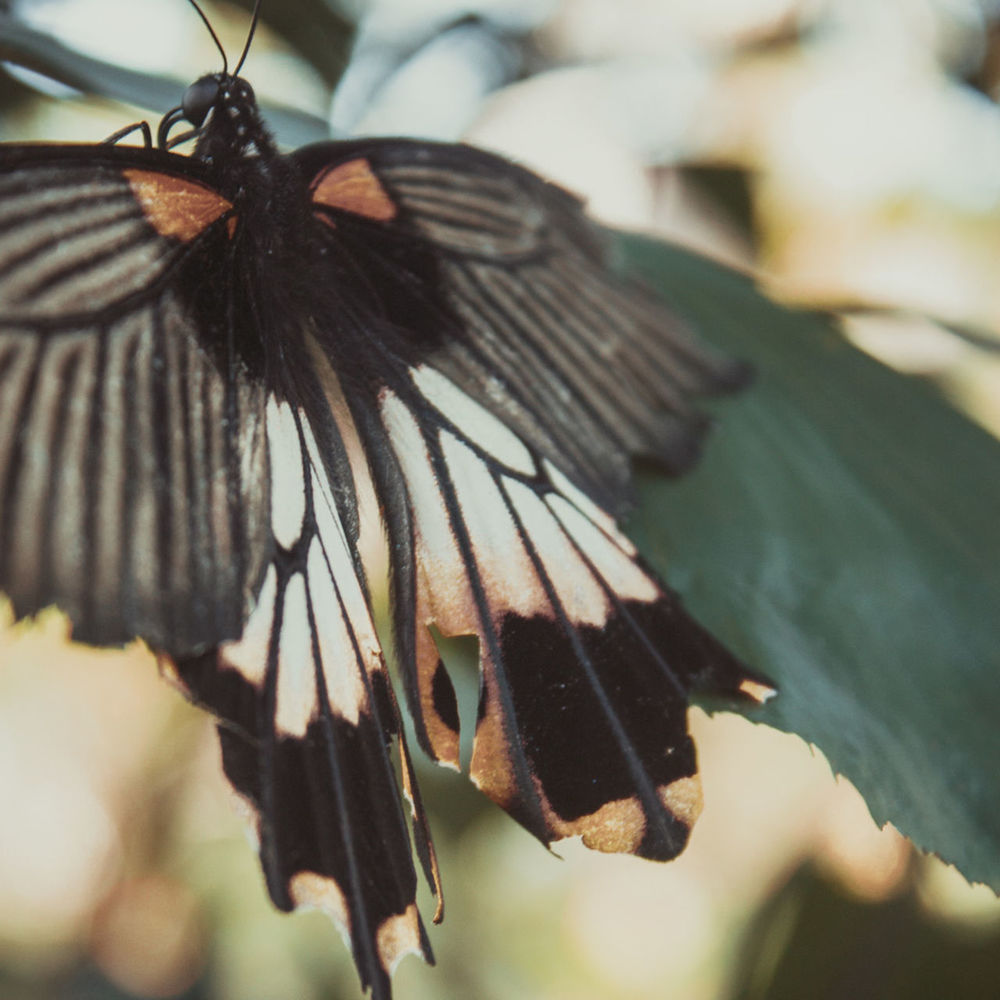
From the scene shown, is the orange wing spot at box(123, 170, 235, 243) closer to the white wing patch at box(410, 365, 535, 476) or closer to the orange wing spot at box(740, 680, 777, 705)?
the white wing patch at box(410, 365, 535, 476)

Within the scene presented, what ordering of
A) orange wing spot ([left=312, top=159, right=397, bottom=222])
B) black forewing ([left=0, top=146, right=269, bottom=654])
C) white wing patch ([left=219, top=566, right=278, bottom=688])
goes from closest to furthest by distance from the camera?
black forewing ([left=0, top=146, right=269, bottom=654]), white wing patch ([left=219, top=566, right=278, bottom=688]), orange wing spot ([left=312, top=159, right=397, bottom=222])

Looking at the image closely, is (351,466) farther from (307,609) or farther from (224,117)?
(224,117)

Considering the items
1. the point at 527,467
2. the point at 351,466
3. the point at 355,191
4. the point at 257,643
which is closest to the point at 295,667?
the point at 257,643

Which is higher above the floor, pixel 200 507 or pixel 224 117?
pixel 224 117

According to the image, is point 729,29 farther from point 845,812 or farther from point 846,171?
point 845,812

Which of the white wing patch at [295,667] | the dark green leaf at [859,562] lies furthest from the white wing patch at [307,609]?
the dark green leaf at [859,562]

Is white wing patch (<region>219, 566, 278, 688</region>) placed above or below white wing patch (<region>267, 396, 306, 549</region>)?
below

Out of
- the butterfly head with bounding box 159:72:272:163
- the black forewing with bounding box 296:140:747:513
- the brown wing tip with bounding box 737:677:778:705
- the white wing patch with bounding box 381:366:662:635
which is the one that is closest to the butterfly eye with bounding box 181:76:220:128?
the butterfly head with bounding box 159:72:272:163

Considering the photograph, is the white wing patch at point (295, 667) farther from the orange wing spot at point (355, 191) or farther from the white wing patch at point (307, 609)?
the orange wing spot at point (355, 191)
